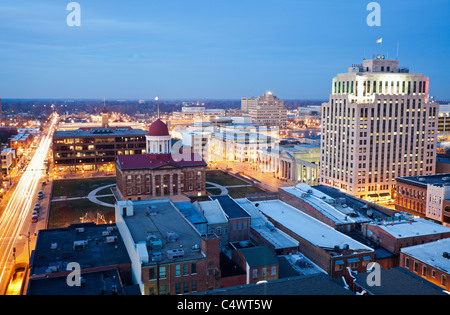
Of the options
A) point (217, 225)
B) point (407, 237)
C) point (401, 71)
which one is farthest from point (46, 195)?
point (401, 71)

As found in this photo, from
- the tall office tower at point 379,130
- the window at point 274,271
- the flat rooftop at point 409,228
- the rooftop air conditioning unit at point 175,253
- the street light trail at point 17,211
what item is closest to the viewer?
the rooftop air conditioning unit at point 175,253

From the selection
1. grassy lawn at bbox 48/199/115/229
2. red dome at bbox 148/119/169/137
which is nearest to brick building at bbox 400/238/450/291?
grassy lawn at bbox 48/199/115/229

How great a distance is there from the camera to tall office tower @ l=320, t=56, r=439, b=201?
384 ft

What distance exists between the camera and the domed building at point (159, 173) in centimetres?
11581

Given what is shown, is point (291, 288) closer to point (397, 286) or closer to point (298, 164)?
point (397, 286)

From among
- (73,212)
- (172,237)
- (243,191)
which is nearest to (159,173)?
(243,191)

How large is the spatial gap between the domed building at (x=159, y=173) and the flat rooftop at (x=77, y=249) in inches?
1875

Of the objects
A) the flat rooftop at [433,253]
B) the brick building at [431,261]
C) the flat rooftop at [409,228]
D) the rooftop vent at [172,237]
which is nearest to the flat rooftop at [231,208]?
the rooftop vent at [172,237]

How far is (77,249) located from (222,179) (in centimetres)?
8755

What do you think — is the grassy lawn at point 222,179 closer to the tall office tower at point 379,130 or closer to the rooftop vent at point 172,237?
the tall office tower at point 379,130

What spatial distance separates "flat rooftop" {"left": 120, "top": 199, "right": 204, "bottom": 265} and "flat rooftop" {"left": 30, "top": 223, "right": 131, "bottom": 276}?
316 cm

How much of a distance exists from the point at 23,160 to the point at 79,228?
132m
